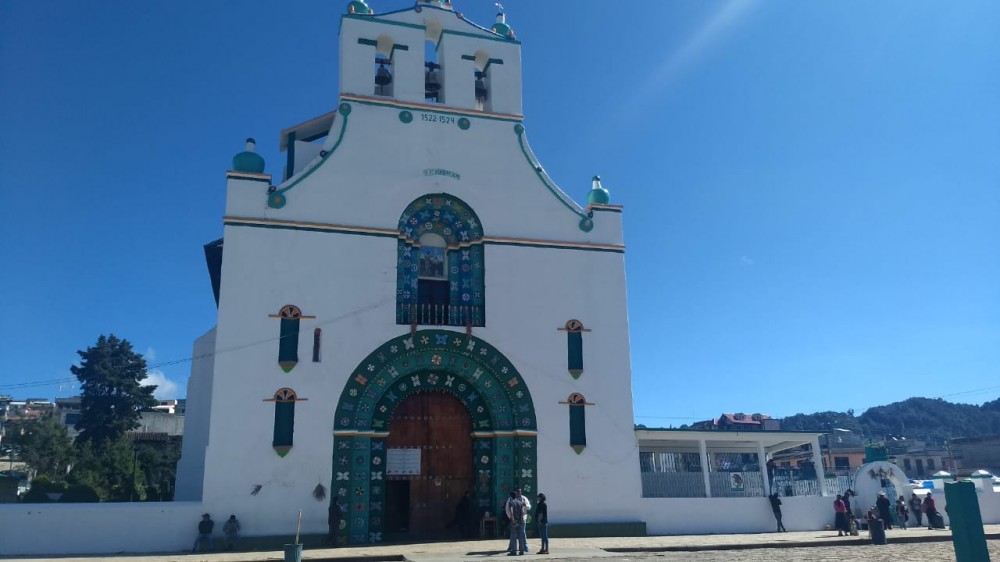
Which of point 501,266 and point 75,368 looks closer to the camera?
point 501,266

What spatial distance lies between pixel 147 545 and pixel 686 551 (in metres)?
12.2

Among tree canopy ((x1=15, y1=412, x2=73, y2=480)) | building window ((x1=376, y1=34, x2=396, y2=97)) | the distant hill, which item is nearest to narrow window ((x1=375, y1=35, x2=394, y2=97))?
building window ((x1=376, y1=34, x2=396, y2=97))

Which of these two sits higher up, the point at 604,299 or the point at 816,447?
the point at 604,299

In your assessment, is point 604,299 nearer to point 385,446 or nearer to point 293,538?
point 385,446

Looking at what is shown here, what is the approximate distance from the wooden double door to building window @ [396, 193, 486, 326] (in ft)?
7.31

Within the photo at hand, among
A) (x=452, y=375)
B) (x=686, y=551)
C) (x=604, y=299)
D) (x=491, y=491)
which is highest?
(x=604, y=299)

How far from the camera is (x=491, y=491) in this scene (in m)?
19.8

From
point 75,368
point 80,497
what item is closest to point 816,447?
point 80,497

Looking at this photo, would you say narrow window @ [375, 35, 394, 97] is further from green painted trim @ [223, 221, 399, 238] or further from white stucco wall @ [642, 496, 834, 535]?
white stucco wall @ [642, 496, 834, 535]

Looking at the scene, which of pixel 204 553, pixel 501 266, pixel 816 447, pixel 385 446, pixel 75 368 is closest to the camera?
pixel 204 553

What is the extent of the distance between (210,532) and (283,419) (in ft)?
9.65

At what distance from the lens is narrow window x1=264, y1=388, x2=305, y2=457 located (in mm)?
18203

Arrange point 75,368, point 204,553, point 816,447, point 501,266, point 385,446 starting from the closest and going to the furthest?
point 204,553 < point 385,446 < point 501,266 < point 816,447 < point 75,368

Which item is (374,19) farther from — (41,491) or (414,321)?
(41,491)
